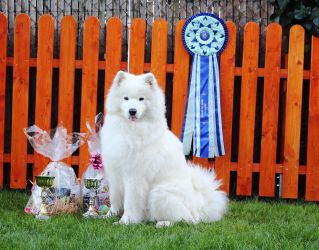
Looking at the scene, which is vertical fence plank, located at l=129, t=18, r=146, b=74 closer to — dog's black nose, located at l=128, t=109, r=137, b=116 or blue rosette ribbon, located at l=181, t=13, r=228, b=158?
blue rosette ribbon, located at l=181, t=13, r=228, b=158

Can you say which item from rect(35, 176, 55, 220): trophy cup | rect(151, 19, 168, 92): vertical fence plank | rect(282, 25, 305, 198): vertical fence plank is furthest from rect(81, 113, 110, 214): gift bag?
rect(282, 25, 305, 198): vertical fence plank

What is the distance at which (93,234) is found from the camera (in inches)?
157

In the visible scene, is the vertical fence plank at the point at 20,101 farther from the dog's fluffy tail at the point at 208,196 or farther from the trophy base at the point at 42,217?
the dog's fluffy tail at the point at 208,196

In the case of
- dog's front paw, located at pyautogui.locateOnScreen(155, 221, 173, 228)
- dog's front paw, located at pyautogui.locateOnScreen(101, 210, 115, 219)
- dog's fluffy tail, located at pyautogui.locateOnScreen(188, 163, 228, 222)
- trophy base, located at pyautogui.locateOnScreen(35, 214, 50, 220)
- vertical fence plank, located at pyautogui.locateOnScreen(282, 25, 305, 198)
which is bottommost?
dog's front paw, located at pyautogui.locateOnScreen(101, 210, 115, 219)

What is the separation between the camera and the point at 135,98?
4578mm

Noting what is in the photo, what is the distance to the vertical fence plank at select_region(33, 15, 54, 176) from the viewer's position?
5.83 m

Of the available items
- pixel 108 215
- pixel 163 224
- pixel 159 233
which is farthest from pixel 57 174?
pixel 159 233

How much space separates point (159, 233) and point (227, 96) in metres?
2.16

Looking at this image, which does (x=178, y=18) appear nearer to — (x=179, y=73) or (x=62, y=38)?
(x=179, y=73)

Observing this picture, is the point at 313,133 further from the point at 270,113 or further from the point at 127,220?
the point at 127,220

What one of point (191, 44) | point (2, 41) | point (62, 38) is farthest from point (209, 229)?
point (2, 41)

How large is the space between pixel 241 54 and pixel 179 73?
770mm

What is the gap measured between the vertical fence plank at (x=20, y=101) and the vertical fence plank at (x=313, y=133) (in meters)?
2.88

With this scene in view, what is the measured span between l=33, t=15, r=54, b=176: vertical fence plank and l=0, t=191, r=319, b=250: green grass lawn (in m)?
1.07
